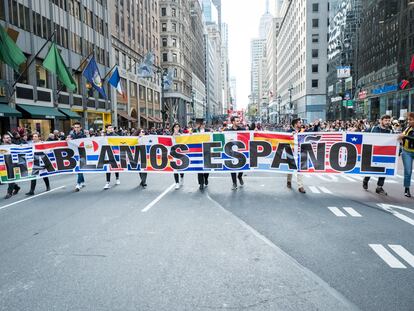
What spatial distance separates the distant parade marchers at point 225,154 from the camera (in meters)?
9.19

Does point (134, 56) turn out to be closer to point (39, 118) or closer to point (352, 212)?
point (39, 118)

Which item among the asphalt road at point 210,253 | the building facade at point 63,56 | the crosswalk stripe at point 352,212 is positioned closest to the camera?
the asphalt road at point 210,253

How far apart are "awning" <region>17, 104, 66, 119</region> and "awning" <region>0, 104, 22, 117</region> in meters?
1.68

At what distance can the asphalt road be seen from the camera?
3654 mm

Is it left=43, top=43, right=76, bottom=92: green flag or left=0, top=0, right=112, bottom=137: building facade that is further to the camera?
left=0, top=0, right=112, bottom=137: building facade

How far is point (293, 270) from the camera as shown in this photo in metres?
4.29

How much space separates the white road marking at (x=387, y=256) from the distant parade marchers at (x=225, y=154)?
440 cm

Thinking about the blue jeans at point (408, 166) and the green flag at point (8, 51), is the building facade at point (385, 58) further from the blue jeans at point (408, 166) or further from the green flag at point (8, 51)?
the green flag at point (8, 51)

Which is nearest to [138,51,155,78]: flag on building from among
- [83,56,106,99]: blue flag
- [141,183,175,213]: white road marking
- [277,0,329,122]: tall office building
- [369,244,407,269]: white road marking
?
[83,56,106,99]: blue flag

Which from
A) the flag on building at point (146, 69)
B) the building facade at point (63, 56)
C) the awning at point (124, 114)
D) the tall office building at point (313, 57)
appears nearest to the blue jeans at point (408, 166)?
the building facade at point (63, 56)

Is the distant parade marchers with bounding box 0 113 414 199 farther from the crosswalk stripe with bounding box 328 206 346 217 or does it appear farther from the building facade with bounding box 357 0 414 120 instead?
the building facade with bounding box 357 0 414 120

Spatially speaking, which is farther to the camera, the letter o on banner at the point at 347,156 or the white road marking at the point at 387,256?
the letter o on banner at the point at 347,156

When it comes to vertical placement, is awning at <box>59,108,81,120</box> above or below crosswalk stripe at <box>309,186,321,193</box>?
above

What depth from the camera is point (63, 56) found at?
32250 mm
